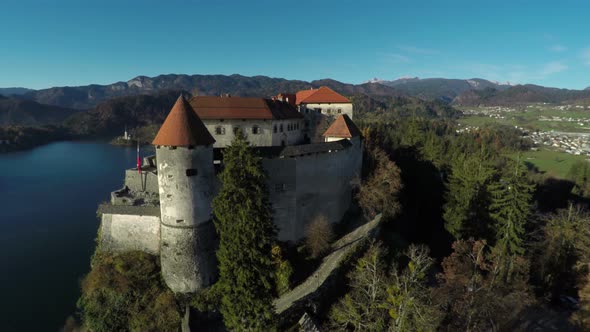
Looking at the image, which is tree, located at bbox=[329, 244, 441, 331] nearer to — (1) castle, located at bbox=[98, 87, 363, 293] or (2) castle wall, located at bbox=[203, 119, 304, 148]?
(1) castle, located at bbox=[98, 87, 363, 293]

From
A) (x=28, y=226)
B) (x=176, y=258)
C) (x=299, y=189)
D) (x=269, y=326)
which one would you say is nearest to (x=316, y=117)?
(x=299, y=189)

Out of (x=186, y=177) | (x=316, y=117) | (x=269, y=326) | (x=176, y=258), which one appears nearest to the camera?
(x=269, y=326)

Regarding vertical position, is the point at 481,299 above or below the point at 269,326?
above

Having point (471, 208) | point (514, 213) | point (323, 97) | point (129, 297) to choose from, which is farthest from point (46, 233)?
point (514, 213)

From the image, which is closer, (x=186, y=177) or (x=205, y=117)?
(x=186, y=177)

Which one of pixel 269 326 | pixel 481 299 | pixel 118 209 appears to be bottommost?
pixel 269 326

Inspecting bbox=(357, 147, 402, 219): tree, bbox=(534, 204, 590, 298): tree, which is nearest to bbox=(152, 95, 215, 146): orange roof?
bbox=(357, 147, 402, 219): tree

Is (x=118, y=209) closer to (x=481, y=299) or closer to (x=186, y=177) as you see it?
(x=186, y=177)
